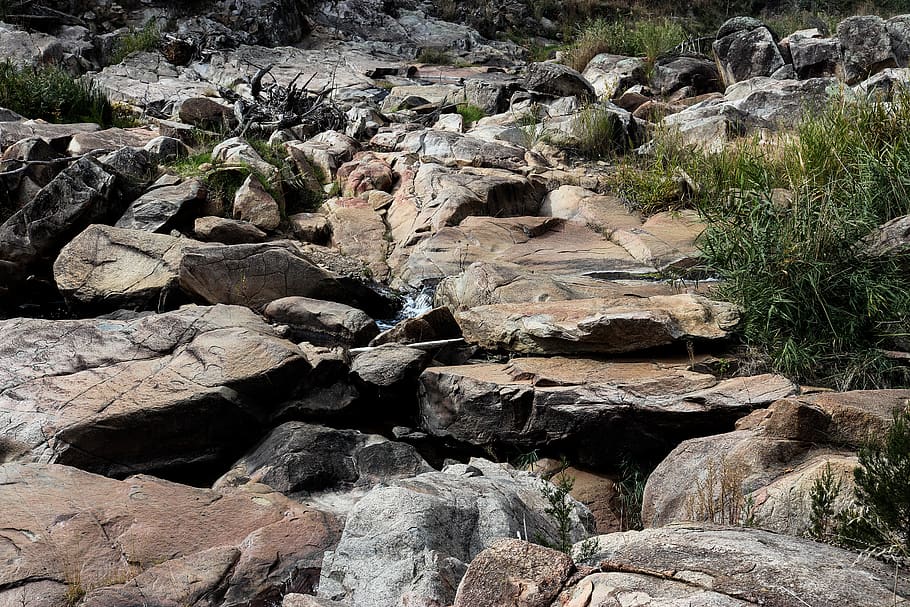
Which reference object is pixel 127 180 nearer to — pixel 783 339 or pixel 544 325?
pixel 544 325

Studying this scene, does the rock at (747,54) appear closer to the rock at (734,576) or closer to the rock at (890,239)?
the rock at (890,239)

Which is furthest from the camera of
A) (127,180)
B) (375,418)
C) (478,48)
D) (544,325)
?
(478,48)

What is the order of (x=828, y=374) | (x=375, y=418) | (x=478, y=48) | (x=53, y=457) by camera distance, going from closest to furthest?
(x=53, y=457)
(x=828, y=374)
(x=375, y=418)
(x=478, y=48)

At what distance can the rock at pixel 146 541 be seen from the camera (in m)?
2.75

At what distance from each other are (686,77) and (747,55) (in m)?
0.96

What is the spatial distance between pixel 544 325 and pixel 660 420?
0.94 m

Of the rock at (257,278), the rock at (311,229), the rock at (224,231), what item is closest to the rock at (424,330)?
the rock at (257,278)

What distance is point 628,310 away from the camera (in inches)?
179

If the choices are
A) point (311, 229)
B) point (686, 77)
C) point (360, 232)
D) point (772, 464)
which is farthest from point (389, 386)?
point (686, 77)

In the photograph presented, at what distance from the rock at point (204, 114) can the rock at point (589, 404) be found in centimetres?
703

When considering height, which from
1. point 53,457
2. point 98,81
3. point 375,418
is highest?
point 98,81

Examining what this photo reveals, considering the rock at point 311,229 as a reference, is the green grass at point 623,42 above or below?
above

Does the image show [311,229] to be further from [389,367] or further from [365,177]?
[389,367]

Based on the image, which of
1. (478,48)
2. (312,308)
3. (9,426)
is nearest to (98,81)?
(478,48)
